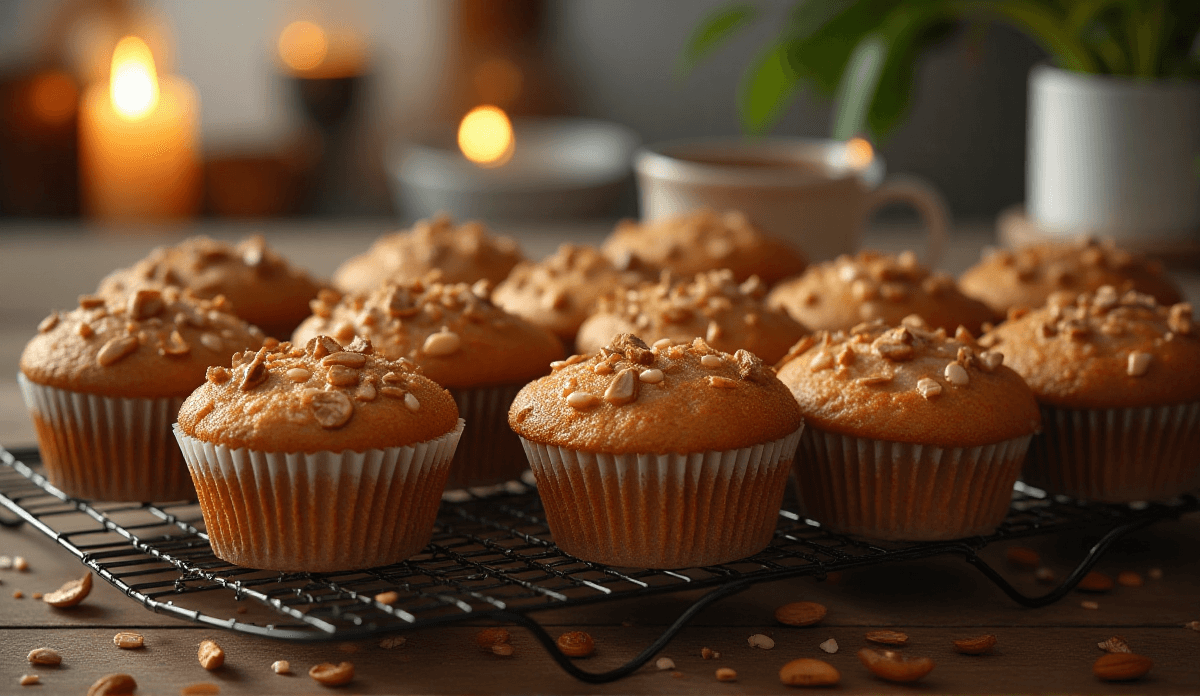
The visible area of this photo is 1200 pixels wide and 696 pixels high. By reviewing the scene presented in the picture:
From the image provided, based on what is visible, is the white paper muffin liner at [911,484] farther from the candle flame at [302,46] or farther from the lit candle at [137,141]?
the candle flame at [302,46]

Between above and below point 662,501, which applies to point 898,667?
below

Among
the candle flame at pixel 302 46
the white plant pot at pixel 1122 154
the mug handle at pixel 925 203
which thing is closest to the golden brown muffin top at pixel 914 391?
the mug handle at pixel 925 203

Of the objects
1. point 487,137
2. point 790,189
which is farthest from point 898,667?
point 487,137

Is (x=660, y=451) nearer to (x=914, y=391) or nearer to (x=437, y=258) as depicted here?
(x=914, y=391)

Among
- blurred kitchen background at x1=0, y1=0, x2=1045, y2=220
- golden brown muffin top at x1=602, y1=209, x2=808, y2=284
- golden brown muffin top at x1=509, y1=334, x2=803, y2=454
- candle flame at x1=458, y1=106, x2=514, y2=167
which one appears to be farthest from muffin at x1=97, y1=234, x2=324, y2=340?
blurred kitchen background at x1=0, y1=0, x2=1045, y2=220

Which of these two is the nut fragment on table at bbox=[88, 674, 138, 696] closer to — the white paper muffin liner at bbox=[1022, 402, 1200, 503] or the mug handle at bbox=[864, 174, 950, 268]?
the white paper muffin liner at bbox=[1022, 402, 1200, 503]

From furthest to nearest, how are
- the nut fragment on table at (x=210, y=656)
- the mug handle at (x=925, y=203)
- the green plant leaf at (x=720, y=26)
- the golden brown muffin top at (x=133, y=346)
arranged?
1. the green plant leaf at (x=720, y=26)
2. the mug handle at (x=925, y=203)
3. the golden brown muffin top at (x=133, y=346)
4. the nut fragment on table at (x=210, y=656)
